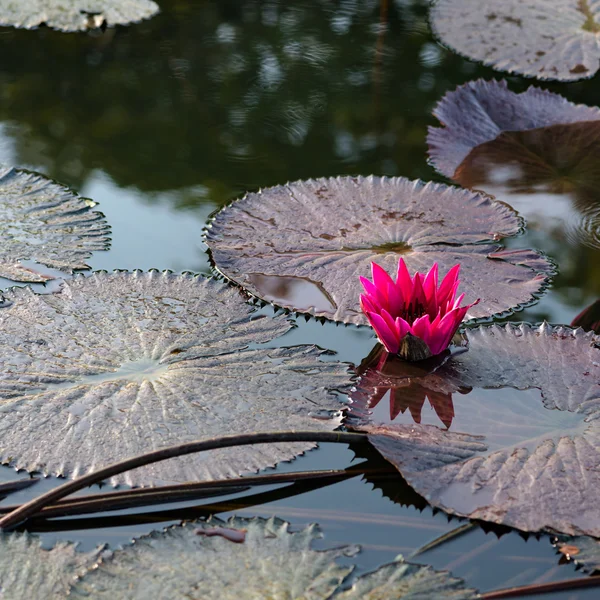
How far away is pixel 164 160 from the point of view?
2664 mm

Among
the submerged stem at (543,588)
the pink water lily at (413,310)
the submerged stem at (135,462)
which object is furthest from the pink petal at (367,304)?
the submerged stem at (543,588)

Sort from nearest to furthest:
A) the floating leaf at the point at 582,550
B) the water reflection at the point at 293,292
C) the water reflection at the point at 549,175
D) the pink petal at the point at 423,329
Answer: the floating leaf at the point at 582,550 → the pink petal at the point at 423,329 → the water reflection at the point at 293,292 → the water reflection at the point at 549,175

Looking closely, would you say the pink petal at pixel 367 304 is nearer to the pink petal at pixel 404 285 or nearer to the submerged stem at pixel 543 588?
the pink petal at pixel 404 285

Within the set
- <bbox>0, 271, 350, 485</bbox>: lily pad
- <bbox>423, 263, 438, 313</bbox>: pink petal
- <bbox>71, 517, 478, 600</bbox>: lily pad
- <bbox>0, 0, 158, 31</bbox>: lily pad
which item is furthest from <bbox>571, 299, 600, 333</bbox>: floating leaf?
<bbox>0, 0, 158, 31</bbox>: lily pad

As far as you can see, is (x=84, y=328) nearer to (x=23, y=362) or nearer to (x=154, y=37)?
(x=23, y=362)

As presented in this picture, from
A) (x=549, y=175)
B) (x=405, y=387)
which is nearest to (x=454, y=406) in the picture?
(x=405, y=387)

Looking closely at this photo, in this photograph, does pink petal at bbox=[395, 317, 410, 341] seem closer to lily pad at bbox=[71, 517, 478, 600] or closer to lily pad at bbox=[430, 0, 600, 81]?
lily pad at bbox=[71, 517, 478, 600]

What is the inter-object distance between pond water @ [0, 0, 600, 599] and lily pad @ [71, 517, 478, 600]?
0.09 meters

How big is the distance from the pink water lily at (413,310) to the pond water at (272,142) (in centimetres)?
11

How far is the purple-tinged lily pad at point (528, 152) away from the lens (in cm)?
240

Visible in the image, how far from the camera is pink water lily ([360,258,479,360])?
5.61ft

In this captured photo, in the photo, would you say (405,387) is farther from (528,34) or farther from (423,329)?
Result: (528,34)

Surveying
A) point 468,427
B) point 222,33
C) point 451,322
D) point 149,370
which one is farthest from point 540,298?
point 222,33

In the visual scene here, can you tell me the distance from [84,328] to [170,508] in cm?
57
